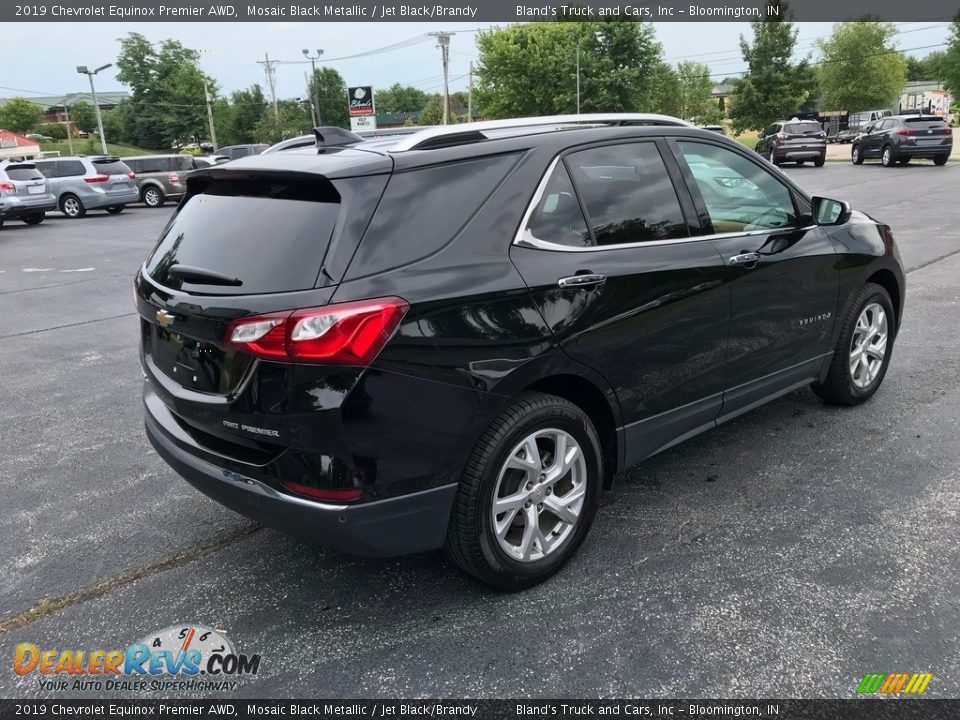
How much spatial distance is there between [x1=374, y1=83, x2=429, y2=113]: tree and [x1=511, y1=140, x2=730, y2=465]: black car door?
152 m

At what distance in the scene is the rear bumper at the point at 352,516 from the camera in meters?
2.56

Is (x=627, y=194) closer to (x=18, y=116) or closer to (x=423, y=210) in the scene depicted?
(x=423, y=210)

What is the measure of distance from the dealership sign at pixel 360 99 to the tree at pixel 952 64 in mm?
36068

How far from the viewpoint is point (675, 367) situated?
3.43 meters

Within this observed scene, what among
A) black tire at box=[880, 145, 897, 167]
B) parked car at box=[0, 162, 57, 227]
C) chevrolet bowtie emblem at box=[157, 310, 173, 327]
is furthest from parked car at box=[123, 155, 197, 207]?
chevrolet bowtie emblem at box=[157, 310, 173, 327]

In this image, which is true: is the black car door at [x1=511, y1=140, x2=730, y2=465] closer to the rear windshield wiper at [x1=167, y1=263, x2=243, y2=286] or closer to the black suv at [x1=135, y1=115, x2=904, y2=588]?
the black suv at [x1=135, y1=115, x2=904, y2=588]

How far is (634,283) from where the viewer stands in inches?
126

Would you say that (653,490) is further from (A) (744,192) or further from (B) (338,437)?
(B) (338,437)

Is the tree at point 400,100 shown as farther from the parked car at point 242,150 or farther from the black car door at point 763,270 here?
the black car door at point 763,270

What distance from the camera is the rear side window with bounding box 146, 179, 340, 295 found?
260 centimetres

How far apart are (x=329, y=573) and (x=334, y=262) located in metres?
1.39

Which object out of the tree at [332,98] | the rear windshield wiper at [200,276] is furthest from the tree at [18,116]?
the rear windshield wiper at [200,276]

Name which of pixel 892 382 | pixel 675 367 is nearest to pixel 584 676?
pixel 675 367

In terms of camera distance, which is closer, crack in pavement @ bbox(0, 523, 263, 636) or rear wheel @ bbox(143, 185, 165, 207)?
crack in pavement @ bbox(0, 523, 263, 636)
